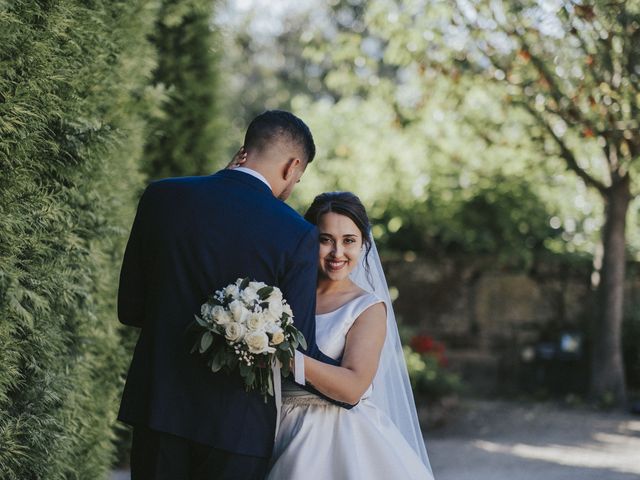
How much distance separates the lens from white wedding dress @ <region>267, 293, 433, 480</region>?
3195 millimetres

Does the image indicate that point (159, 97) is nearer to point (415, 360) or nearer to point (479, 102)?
point (415, 360)

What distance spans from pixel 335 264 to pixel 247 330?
89 cm

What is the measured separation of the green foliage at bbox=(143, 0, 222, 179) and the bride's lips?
14.0 ft

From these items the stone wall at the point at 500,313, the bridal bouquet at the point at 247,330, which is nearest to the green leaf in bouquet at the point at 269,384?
the bridal bouquet at the point at 247,330

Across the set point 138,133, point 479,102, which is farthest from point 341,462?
point 479,102

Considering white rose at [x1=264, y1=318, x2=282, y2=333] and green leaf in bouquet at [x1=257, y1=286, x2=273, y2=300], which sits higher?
green leaf in bouquet at [x1=257, y1=286, x2=273, y2=300]

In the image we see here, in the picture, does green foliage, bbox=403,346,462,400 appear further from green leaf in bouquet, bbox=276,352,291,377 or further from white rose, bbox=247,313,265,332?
white rose, bbox=247,313,265,332

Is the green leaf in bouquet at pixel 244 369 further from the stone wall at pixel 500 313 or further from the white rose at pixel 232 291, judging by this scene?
the stone wall at pixel 500 313

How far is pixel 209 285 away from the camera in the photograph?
293 centimetres

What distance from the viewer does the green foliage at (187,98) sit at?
7.70 m

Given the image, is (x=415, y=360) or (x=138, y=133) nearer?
(x=138, y=133)

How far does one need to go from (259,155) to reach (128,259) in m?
0.59

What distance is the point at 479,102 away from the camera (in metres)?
10.9

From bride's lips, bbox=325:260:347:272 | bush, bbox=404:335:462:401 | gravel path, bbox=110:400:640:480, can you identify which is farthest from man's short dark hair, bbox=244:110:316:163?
bush, bbox=404:335:462:401
